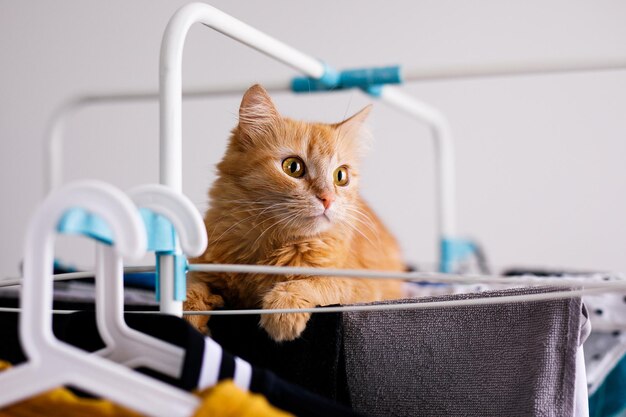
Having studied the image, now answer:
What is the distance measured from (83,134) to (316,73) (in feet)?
5.73

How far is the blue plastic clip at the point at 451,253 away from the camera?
7.02 ft

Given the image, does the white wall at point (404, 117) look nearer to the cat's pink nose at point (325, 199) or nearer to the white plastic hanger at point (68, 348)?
the cat's pink nose at point (325, 199)

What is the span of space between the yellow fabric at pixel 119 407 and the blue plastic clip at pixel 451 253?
154 centimetres

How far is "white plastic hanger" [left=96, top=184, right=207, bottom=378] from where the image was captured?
77 centimetres

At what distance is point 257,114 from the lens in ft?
3.94

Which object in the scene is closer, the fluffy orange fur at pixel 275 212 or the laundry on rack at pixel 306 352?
the laundry on rack at pixel 306 352

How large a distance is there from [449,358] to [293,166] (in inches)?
17.5

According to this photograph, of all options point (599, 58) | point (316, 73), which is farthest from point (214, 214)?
point (599, 58)

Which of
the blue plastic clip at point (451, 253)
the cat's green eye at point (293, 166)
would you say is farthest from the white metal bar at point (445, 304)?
the blue plastic clip at point (451, 253)

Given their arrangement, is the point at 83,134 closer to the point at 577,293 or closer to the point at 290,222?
the point at 290,222

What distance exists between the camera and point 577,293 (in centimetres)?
76

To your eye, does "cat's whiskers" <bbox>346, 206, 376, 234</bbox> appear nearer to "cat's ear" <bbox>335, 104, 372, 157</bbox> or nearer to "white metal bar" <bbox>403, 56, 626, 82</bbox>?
"cat's ear" <bbox>335, 104, 372, 157</bbox>

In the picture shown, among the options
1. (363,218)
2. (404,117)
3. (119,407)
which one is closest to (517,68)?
(363,218)

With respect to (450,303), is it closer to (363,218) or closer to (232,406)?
(232,406)
